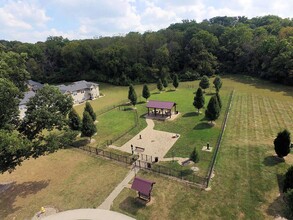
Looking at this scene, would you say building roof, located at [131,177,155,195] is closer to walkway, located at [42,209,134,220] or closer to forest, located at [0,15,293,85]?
walkway, located at [42,209,134,220]

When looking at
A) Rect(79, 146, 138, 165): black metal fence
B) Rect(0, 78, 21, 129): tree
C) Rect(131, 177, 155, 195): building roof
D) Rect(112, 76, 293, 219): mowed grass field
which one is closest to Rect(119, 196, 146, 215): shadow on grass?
Rect(112, 76, 293, 219): mowed grass field

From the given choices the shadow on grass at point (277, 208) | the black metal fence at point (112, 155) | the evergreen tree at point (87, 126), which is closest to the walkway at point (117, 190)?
the black metal fence at point (112, 155)

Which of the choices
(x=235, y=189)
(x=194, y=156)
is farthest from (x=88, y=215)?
(x=235, y=189)

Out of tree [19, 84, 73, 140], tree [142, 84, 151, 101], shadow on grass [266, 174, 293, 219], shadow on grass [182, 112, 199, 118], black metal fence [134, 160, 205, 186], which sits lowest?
shadow on grass [266, 174, 293, 219]

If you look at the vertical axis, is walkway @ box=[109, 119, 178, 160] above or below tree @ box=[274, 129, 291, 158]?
below

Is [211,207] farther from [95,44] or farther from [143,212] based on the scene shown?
[95,44]

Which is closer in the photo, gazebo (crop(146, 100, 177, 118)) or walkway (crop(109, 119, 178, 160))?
walkway (crop(109, 119, 178, 160))

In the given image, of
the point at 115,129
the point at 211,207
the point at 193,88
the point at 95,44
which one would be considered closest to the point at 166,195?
the point at 211,207
